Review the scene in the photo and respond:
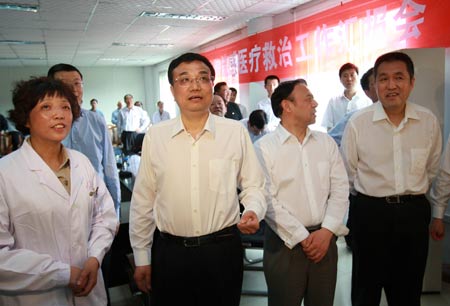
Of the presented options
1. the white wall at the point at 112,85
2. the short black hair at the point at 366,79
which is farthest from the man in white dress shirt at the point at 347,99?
the white wall at the point at 112,85

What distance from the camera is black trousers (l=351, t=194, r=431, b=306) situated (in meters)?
1.76

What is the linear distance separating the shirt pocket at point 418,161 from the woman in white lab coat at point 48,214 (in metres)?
1.53

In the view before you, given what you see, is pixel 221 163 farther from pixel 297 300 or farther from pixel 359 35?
pixel 359 35

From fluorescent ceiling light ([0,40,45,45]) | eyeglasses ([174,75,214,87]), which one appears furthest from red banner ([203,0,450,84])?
fluorescent ceiling light ([0,40,45,45])

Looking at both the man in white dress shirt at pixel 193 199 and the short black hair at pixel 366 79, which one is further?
the short black hair at pixel 366 79

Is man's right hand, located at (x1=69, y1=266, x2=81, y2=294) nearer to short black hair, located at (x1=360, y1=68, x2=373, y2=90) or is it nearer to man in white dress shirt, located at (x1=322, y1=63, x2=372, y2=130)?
short black hair, located at (x1=360, y1=68, x2=373, y2=90)

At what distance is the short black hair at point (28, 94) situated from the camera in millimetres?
1278

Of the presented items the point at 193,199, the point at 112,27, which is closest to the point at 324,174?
the point at 193,199

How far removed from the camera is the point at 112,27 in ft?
20.9

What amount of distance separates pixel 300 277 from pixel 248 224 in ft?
→ 1.81

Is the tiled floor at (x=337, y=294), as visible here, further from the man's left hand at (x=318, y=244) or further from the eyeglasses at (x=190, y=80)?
the eyeglasses at (x=190, y=80)

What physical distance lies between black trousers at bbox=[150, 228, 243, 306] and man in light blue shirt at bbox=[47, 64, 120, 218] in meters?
1.03

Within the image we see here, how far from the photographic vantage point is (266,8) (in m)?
5.50

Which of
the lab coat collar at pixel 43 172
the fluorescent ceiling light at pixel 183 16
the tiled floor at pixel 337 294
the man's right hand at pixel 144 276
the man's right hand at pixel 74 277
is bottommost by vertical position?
the tiled floor at pixel 337 294
